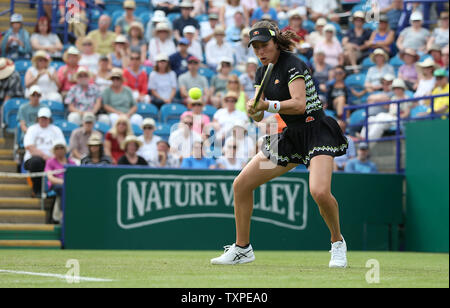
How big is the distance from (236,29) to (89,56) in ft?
11.7

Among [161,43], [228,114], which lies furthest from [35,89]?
[161,43]

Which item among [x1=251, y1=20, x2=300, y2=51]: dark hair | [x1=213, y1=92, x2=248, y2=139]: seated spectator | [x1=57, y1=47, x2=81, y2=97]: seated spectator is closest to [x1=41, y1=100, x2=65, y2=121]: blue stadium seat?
[x1=57, y1=47, x2=81, y2=97]: seated spectator

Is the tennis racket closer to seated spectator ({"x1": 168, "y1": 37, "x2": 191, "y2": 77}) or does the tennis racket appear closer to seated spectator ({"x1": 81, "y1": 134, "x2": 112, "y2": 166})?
seated spectator ({"x1": 81, "y1": 134, "x2": 112, "y2": 166})

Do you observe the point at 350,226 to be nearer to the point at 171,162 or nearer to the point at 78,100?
the point at 171,162

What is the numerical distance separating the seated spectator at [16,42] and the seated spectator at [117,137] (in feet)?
11.6

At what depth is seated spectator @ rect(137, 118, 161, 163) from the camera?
13.7 metres

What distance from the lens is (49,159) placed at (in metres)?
13.0

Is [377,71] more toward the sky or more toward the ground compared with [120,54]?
more toward the ground

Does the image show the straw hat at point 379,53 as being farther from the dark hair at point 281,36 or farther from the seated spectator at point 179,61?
the dark hair at point 281,36

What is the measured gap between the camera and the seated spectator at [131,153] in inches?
522

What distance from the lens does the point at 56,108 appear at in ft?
48.3

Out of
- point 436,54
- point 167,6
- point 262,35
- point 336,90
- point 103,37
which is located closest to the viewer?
point 262,35

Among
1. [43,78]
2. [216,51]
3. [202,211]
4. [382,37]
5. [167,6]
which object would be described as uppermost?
[167,6]

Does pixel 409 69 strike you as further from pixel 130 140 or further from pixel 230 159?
pixel 130 140
